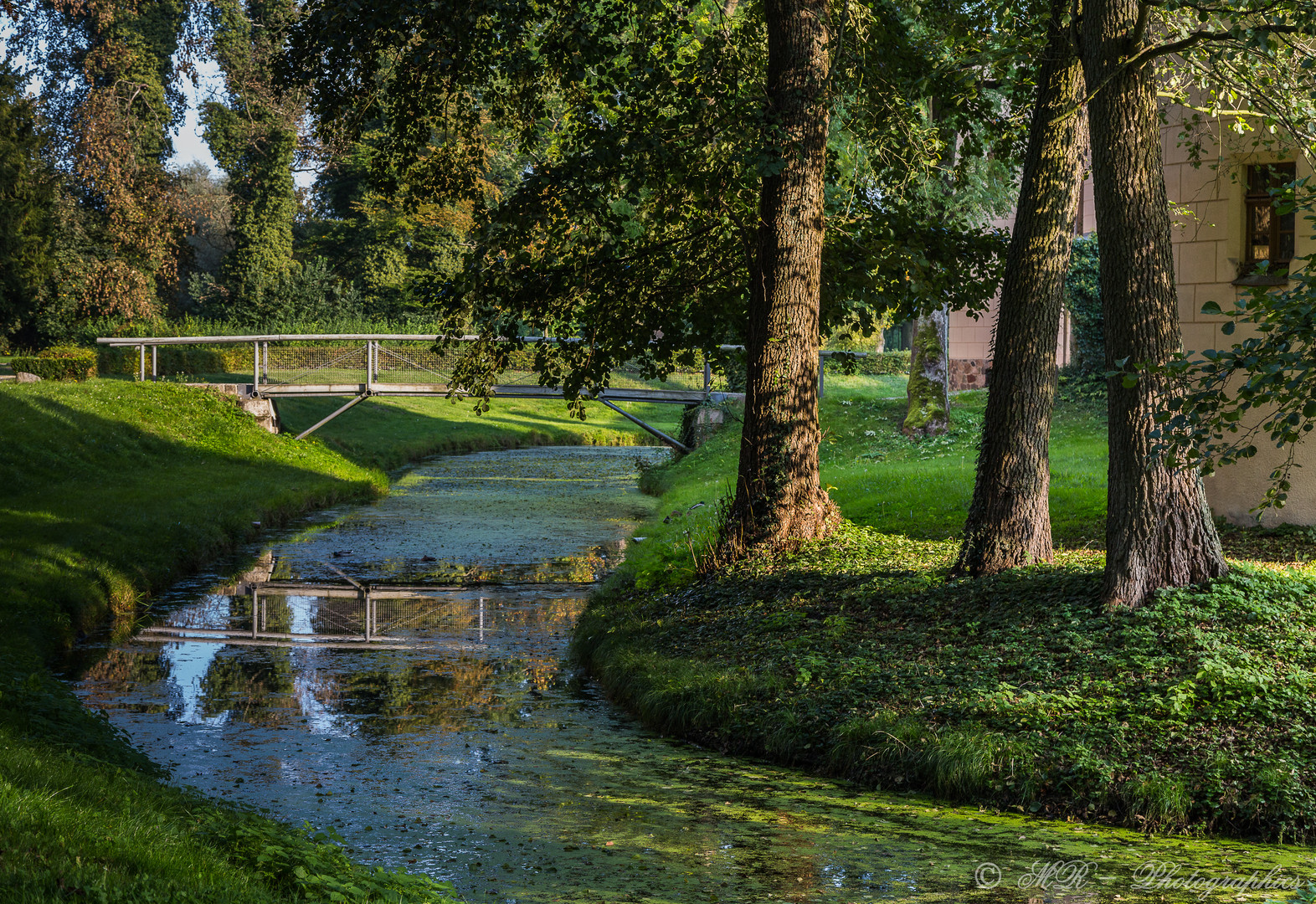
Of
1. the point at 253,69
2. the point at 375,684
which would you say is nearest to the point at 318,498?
the point at 253,69

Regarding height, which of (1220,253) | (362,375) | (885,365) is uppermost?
(1220,253)

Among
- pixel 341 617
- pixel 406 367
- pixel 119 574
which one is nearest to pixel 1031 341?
pixel 341 617

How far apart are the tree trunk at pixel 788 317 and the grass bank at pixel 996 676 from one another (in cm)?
50

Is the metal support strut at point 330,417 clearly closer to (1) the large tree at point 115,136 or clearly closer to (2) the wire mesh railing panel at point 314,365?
(2) the wire mesh railing panel at point 314,365

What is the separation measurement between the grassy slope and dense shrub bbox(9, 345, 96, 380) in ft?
8.08

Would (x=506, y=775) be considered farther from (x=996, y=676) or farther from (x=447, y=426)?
(x=447, y=426)

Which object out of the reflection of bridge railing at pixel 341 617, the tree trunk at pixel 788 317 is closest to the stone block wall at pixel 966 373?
the reflection of bridge railing at pixel 341 617

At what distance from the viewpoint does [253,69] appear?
69.5 ft

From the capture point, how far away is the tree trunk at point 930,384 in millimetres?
23797

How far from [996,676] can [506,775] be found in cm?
341

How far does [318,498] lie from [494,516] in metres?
3.77

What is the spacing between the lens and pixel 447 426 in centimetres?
3672

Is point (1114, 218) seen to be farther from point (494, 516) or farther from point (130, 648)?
point (494, 516)

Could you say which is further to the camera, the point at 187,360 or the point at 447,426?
the point at 447,426
